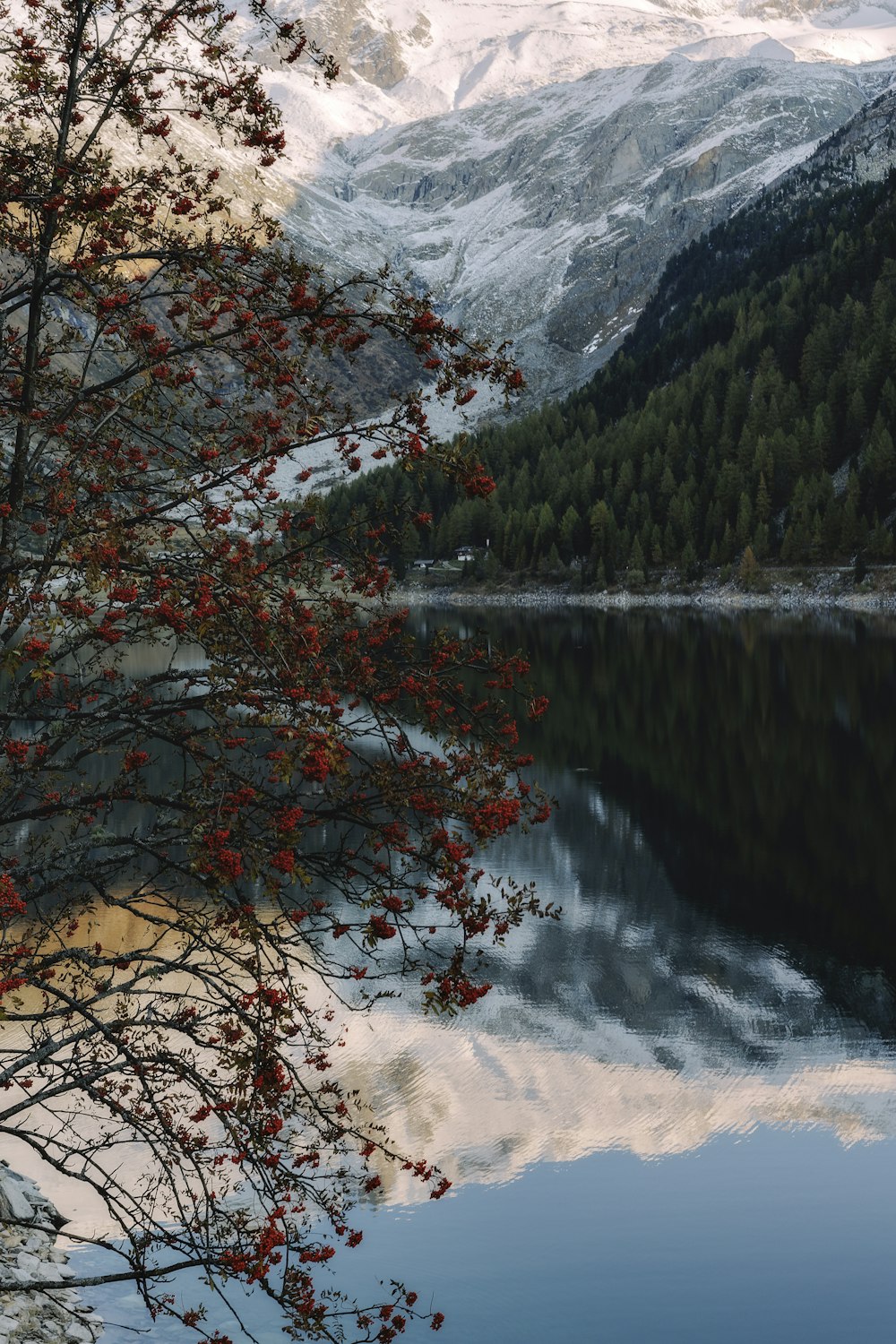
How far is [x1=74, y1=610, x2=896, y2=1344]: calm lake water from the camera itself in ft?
42.0

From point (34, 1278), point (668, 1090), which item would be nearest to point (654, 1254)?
point (668, 1090)

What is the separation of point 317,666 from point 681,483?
512 feet

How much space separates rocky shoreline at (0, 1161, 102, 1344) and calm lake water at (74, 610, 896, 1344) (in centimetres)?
55

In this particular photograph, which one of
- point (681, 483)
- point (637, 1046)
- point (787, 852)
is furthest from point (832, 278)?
point (637, 1046)

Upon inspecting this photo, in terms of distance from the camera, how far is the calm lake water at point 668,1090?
12.8 metres

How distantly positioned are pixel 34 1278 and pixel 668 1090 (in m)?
9.68

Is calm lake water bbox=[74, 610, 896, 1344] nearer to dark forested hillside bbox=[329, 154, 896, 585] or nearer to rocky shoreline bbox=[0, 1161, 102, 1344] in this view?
rocky shoreline bbox=[0, 1161, 102, 1344]

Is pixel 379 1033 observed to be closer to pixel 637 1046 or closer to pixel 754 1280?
pixel 637 1046

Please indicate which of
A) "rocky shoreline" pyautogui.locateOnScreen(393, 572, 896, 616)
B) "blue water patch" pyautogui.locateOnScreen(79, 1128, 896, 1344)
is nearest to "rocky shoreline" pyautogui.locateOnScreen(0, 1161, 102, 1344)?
"blue water patch" pyautogui.locateOnScreen(79, 1128, 896, 1344)

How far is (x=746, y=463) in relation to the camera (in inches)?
6216

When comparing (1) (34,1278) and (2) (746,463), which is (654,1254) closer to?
(1) (34,1278)

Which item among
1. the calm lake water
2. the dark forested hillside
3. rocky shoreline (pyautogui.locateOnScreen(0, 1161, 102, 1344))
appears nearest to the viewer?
rocky shoreline (pyautogui.locateOnScreen(0, 1161, 102, 1344))

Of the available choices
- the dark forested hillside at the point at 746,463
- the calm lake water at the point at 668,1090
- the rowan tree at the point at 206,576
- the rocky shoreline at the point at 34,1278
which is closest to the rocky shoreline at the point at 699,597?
the dark forested hillside at the point at 746,463

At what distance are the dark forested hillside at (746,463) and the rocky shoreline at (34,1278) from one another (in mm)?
125279
